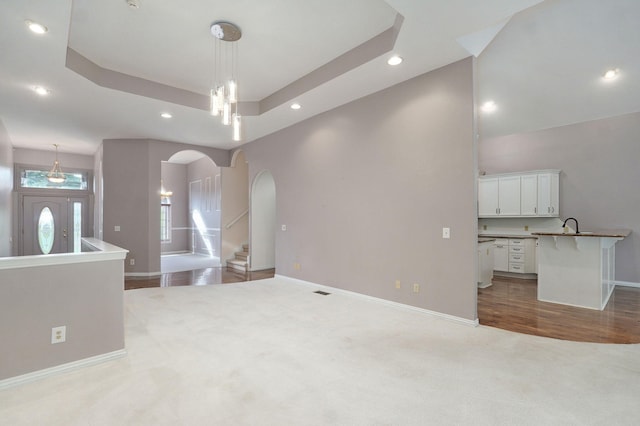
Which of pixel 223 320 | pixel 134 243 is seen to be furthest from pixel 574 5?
pixel 134 243

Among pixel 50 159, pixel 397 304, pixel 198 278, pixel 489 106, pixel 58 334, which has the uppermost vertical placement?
pixel 489 106

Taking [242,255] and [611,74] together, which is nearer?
[611,74]

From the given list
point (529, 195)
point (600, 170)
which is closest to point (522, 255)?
point (529, 195)

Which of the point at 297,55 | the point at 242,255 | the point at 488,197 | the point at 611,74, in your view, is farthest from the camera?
the point at 242,255

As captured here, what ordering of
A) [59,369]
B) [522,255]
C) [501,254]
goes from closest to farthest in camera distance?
[59,369], [522,255], [501,254]

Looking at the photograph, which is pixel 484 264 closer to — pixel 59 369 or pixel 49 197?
pixel 59 369

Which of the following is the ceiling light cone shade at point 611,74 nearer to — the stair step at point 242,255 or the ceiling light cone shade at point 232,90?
the ceiling light cone shade at point 232,90

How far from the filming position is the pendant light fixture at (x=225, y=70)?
318 centimetres

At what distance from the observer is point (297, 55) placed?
391cm

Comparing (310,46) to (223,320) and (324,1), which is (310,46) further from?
(223,320)

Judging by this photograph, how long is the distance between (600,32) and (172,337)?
5944 mm

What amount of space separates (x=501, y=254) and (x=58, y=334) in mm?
7247

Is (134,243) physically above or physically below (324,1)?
below

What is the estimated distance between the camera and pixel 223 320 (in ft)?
12.1
